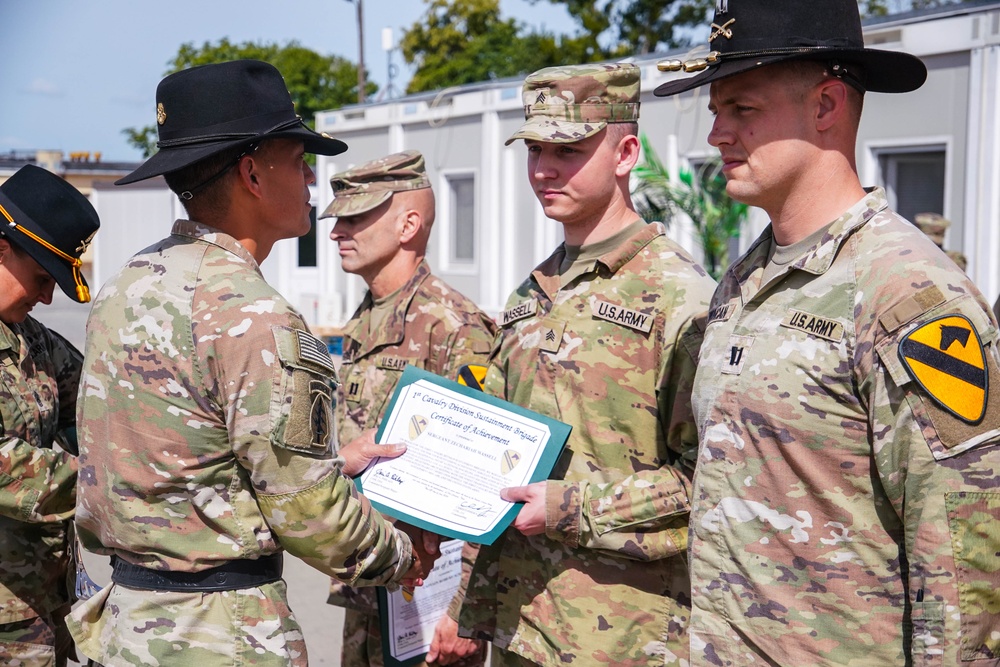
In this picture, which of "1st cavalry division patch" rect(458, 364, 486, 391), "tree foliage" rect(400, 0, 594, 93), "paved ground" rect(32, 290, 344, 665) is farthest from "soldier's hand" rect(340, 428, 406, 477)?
"tree foliage" rect(400, 0, 594, 93)

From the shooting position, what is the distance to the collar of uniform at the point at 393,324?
13.4 ft

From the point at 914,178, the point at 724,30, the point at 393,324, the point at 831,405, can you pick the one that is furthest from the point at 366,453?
the point at 914,178

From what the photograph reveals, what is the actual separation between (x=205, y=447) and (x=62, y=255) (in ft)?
4.16

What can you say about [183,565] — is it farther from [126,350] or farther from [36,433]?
[36,433]

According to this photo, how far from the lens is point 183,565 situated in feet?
7.54

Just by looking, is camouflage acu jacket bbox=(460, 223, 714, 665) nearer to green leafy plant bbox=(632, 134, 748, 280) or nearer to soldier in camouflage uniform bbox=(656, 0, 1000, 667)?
soldier in camouflage uniform bbox=(656, 0, 1000, 667)

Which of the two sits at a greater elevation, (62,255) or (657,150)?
(657,150)

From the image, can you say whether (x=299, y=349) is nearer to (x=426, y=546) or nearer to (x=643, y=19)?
(x=426, y=546)

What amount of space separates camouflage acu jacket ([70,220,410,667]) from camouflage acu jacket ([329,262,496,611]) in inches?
60.9

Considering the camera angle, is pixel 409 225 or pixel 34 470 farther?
pixel 409 225

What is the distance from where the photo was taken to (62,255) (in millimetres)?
3158

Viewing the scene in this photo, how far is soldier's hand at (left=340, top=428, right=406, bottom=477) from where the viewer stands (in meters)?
2.91

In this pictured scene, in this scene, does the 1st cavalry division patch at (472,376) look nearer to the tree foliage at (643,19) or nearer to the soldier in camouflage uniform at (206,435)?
the soldier in camouflage uniform at (206,435)

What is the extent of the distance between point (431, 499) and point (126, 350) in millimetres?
992
